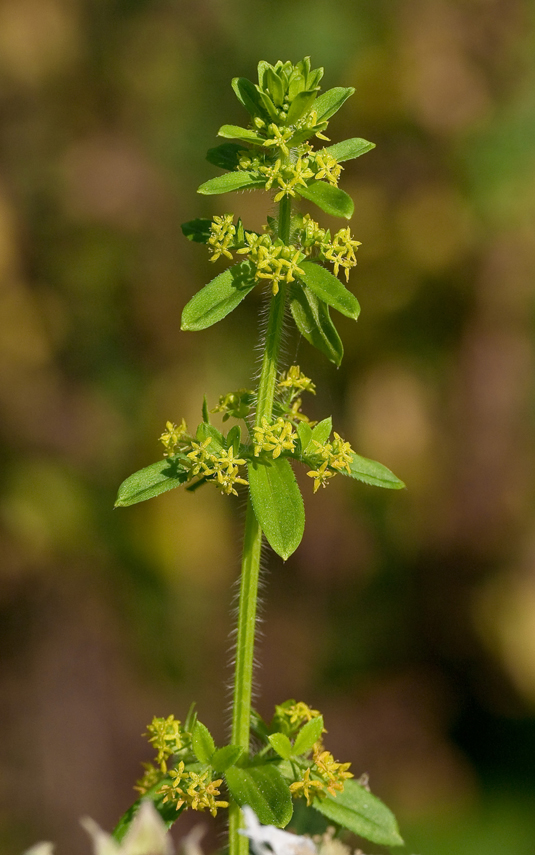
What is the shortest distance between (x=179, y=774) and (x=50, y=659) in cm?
387

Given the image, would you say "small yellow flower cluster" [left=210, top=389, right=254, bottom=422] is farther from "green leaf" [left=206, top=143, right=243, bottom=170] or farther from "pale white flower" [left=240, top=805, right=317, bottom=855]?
"pale white flower" [left=240, top=805, right=317, bottom=855]

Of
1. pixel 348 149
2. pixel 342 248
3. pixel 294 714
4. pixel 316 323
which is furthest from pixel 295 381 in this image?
pixel 294 714

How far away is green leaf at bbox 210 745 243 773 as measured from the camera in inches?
42.8

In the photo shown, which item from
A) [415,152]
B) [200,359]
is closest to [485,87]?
[415,152]

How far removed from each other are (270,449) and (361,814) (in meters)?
0.51

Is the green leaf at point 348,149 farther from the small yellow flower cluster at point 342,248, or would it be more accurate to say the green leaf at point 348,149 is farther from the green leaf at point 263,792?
the green leaf at point 263,792

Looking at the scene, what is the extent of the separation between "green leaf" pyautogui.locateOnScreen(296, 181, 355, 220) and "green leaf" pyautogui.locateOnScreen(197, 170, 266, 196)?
6 cm

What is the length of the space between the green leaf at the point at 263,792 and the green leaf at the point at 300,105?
0.82m

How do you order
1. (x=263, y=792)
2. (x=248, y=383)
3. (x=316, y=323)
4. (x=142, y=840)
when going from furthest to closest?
(x=248, y=383), (x=316, y=323), (x=263, y=792), (x=142, y=840)

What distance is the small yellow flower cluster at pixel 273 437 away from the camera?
1110 mm

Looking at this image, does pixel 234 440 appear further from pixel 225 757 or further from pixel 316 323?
pixel 225 757

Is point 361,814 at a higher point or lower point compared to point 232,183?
lower

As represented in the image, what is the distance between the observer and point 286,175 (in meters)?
1.10

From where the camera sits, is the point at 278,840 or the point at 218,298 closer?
the point at 278,840
